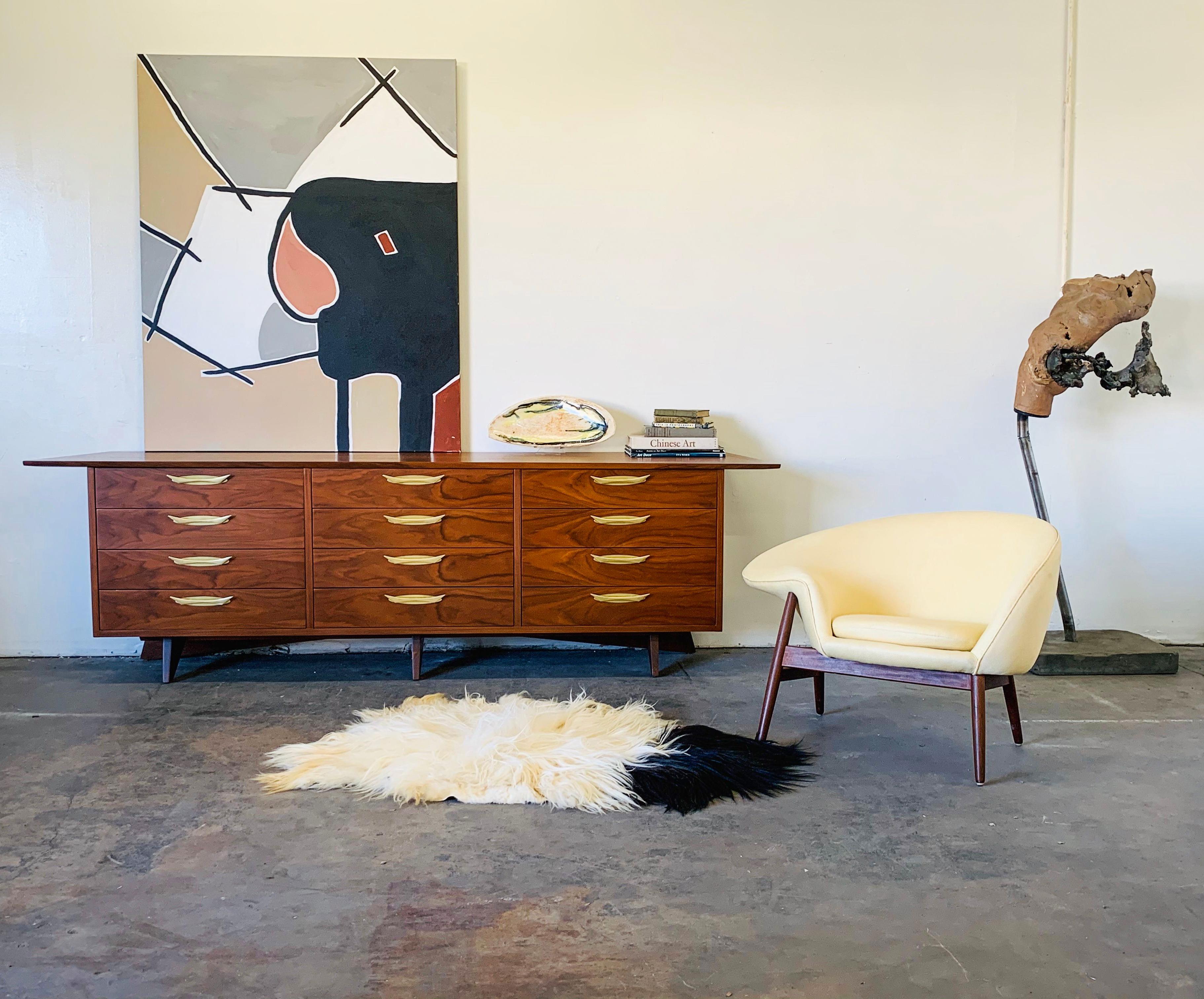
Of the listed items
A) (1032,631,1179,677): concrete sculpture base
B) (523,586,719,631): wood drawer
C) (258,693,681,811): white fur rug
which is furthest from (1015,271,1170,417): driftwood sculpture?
(258,693,681,811): white fur rug

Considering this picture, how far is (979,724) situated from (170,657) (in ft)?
8.77

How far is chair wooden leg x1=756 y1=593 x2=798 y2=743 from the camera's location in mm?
2867

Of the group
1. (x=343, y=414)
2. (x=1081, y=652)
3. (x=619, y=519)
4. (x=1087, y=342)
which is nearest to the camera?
(x=619, y=519)

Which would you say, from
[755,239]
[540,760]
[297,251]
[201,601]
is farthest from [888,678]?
[297,251]

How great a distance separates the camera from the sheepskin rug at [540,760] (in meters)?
2.49

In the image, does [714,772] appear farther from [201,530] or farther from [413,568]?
[201,530]

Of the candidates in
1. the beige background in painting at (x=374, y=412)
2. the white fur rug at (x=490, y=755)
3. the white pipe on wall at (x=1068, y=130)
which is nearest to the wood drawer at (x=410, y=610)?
the white fur rug at (x=490, y=755)

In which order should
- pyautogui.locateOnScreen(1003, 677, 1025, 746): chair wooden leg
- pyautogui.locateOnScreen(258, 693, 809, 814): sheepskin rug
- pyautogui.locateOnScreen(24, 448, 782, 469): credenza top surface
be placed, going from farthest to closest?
pyautogui.locateOnScreen(24, 448, 782, 469): credenza top surface → pyautogui.locateOnScreen(1003, 677, 1025, 746): chair wooden leg → pyautogui.locateOnScreen(258, 693, 809, 814): sheepskin rug

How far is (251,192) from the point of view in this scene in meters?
3.81

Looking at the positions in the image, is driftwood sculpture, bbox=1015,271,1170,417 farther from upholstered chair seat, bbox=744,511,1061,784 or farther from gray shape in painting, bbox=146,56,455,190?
gray shape in painting, bbox=146,56,455,190

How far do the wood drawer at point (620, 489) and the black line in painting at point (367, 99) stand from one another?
5.09 ft

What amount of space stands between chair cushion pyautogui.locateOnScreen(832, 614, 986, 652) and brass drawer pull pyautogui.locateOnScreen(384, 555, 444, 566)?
1.43 meters

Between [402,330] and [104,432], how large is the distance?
122 cm

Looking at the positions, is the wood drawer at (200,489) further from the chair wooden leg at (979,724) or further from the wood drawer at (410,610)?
the chair wooden leg at (979,724)
